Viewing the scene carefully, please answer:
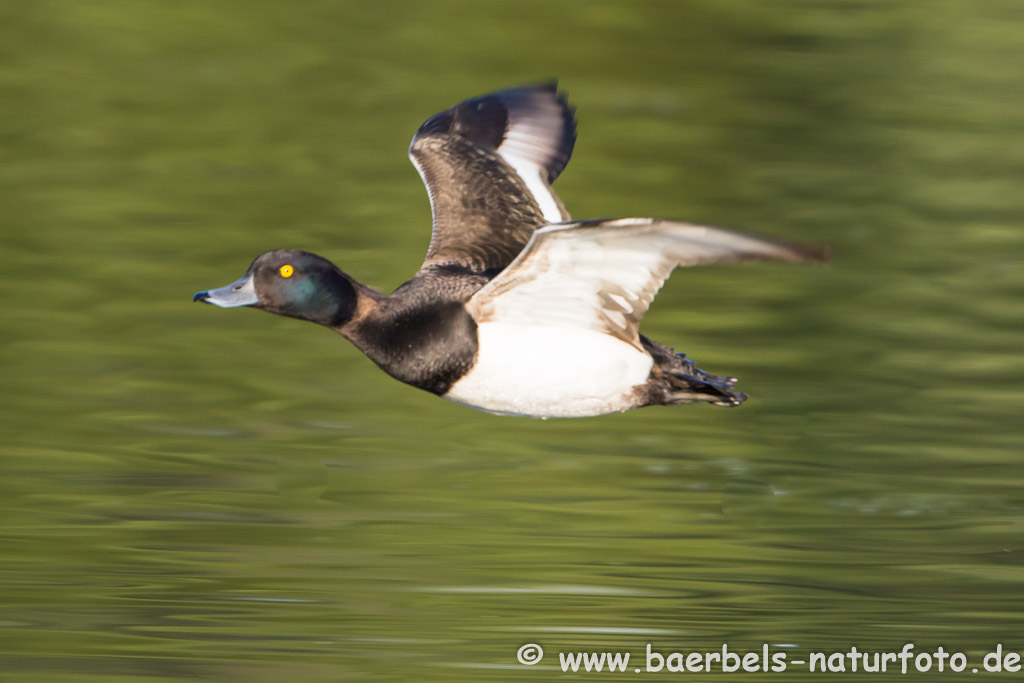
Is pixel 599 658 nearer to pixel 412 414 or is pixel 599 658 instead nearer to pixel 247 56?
pixel 412 414

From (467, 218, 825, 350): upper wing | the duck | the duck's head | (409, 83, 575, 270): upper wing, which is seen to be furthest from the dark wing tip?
(467, 218, 825, 350): upper wing

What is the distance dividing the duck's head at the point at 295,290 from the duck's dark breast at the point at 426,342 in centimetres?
17

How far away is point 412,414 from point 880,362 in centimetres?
328

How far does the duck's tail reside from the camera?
773 centimetres

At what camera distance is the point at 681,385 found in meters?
7.76

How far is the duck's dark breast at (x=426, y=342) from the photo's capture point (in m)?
7.51

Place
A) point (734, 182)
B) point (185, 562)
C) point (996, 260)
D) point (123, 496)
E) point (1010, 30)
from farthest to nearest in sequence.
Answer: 1. point (1010, 30)
2. point (734, 182)
3. point (996, 260)
4. point (123, 496)
5. point (185, 562)

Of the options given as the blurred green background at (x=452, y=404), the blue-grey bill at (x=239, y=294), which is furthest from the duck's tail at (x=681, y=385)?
the blue-grey bill at (x=239, y=294)

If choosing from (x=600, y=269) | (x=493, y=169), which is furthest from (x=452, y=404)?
(x=600, y=269)

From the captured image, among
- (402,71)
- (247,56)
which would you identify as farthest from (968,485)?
(247,56)

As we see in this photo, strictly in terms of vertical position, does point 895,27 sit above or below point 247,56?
above

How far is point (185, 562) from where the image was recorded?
332 inches

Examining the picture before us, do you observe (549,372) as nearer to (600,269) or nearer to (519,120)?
(600,269)

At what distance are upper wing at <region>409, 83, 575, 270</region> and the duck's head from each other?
0.76 metres
